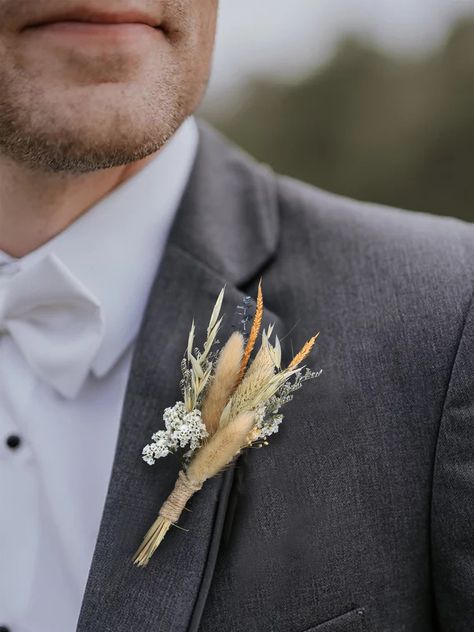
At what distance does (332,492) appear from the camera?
67.8 inches

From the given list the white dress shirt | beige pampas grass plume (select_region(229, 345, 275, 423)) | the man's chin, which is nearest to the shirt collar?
the white dress shirt

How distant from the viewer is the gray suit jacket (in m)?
1.67

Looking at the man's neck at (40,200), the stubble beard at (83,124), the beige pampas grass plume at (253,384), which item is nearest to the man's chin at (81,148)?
the stubble beard at (83,124)

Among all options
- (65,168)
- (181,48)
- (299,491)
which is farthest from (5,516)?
(181,48)

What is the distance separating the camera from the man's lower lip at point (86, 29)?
174 cm

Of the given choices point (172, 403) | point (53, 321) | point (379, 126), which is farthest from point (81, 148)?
point (379, 126)

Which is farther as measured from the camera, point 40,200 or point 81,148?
point 40,200

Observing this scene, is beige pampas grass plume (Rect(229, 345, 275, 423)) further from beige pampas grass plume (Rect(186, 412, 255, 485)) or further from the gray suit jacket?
the gray suit jacket

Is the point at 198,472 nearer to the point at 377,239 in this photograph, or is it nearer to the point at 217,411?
the point at 217,411

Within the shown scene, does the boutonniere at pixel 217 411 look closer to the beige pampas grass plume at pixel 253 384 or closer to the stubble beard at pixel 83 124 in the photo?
the beige pampas grass plume at pixel 253 384

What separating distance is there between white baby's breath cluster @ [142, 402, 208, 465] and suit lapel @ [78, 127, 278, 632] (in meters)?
0.06

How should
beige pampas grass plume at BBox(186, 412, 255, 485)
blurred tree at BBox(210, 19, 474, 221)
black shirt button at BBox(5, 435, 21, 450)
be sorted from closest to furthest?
beige pampas grass plume at BBox(186, 412, 255, 485) → black shirt button at BBox(5, 435, 21, 450) → blurred tree at BBox(210, 19, 474, 221)

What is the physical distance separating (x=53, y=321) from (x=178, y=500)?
60 centimetres

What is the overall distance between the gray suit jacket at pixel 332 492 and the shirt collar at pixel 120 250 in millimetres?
106
